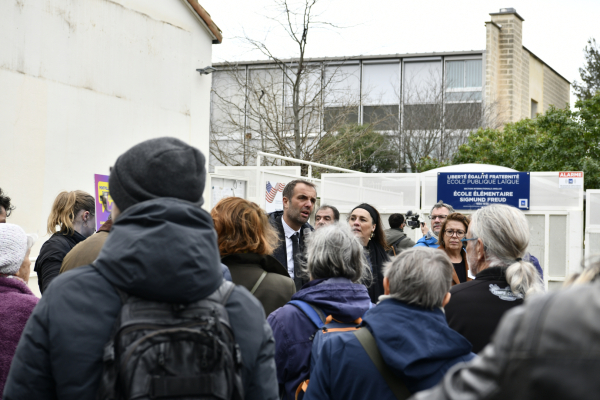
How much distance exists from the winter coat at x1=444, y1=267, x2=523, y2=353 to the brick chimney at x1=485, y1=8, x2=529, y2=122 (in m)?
30.4

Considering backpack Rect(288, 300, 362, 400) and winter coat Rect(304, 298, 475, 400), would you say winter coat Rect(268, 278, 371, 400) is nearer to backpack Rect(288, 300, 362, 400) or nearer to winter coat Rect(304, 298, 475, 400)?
backpack Rect(288, 300, 362, 400)

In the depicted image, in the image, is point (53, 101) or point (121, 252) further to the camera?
point (53, 101)

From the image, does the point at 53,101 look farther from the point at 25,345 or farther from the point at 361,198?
the point at 25,345

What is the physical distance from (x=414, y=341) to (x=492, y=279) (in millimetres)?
1009

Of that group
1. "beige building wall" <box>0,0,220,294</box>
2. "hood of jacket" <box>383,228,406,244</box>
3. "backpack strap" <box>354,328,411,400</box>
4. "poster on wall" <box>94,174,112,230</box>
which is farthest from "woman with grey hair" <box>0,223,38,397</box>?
"beige building wall" <box>0,0,220,294</box>

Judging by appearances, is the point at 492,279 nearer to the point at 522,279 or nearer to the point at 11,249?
the point at 522,279

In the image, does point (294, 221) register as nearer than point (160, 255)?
No

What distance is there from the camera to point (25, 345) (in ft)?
5.27

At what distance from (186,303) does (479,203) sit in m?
10.2

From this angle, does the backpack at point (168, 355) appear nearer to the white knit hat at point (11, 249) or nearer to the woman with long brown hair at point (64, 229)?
the white knit hat at point (11, 249)

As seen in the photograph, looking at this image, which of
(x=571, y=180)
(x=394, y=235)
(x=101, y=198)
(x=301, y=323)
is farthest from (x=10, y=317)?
(x=571, y=180)

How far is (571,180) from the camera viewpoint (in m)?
10.8

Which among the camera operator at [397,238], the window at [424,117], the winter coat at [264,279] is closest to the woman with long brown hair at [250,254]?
the winter coat at [264,279]

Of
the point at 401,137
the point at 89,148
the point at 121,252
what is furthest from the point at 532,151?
the point at 121,252
